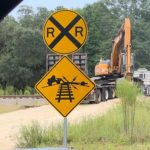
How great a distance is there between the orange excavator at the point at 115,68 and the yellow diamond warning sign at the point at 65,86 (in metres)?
27.7

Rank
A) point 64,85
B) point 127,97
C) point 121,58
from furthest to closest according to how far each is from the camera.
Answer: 1. point 121,58
2. point 127,97
3. point 64,85

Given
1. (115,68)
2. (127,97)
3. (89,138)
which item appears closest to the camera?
(89,138)

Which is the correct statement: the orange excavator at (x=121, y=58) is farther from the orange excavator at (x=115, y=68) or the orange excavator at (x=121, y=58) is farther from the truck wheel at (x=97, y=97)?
the truck wheel at (x=97, y=97)

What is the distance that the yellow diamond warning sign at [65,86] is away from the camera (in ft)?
36.6

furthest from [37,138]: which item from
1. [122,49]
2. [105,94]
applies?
[122,49]

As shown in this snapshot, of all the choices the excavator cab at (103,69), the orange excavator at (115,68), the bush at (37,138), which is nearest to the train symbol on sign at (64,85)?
the bush at (37,138)

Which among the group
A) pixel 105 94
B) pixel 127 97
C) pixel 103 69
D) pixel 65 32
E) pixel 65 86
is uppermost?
pixel 65 32

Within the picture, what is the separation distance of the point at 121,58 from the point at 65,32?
31.9 m

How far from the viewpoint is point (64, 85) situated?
447 inches

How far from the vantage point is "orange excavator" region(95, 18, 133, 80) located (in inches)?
1617

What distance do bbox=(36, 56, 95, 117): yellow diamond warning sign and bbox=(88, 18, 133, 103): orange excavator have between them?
27.7 m

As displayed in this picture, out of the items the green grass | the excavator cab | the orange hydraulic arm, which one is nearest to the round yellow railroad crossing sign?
the green grass

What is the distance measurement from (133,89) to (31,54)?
194ft

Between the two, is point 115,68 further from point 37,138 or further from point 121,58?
point 37,138
